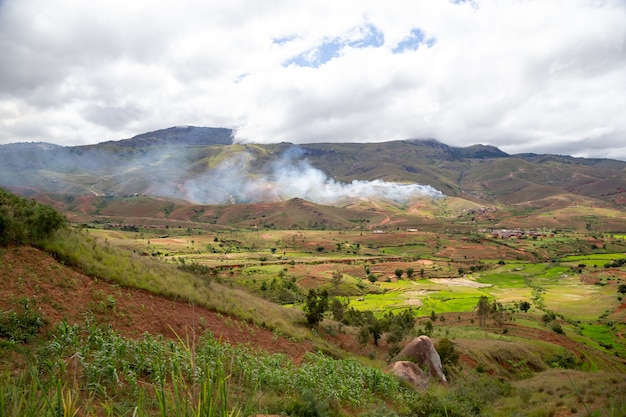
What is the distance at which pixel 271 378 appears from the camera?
11.4 meters

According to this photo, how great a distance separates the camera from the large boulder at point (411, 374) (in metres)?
20.2

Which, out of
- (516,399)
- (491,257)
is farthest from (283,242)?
(516,399)

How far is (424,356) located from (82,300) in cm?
2305

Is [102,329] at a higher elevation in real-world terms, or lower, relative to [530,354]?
higher

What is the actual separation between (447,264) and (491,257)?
24.3m

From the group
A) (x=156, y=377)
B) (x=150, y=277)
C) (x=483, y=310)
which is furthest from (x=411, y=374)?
(x=483, y=310)

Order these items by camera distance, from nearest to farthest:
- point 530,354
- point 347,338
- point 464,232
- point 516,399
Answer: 1. point 516,399
2. point 347,338
3. point 530,354
4. point 464,232

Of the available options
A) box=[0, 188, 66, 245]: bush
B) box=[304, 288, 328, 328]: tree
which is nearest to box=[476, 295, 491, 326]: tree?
box=[304, 288, 328, 328]: tree

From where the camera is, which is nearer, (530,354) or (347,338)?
(347,338)

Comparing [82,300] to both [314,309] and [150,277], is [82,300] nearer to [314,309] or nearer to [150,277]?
[150,277]

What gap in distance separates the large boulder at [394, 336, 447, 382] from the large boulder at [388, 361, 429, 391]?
343 centimetres

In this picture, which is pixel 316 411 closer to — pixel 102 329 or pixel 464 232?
pixel 102 329

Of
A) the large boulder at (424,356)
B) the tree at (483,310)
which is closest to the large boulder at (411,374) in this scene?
the large boulder at (424,356)

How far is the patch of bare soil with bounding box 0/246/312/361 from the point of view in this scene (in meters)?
12.0
